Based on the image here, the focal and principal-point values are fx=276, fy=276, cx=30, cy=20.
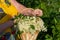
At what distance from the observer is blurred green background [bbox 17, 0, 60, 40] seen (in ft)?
13.8

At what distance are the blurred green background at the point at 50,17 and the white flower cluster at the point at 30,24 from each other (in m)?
0.27

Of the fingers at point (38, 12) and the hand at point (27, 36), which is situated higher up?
the fingers at point (38, 12)

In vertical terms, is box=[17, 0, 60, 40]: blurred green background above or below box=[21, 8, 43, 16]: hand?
below

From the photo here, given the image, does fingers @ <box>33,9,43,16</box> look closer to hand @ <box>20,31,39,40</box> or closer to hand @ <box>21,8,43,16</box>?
hand @ <box>21,8,43,16</box>

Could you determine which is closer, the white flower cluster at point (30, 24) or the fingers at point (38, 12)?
the white flower cluster at point (30, 24)

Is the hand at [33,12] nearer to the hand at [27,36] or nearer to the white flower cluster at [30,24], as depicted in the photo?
the white flower cluster at [30,24]

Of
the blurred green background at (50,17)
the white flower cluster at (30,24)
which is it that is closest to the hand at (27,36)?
the white flower cluster at (30,24)

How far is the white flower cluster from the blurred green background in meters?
0.27

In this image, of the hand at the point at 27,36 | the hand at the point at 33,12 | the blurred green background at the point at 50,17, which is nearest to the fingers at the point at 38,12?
the hand at the point at 33,12

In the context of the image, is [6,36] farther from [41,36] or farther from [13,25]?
[41,36]

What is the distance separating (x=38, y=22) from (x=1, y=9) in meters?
0.81

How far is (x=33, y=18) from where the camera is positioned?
13.3 ft

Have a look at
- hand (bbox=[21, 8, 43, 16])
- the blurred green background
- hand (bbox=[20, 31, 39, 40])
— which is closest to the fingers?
hand (bbox=[21, 8, 43, 16])

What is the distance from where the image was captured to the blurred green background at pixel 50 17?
421cm
